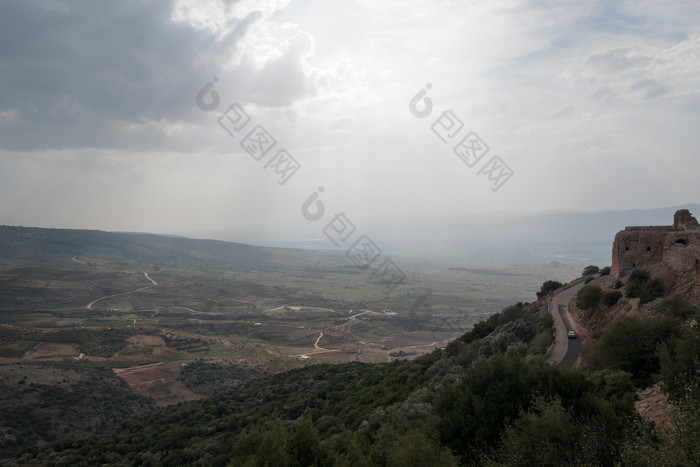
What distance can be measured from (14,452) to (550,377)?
3469 centimetres

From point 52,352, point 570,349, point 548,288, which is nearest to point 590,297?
point 570,349

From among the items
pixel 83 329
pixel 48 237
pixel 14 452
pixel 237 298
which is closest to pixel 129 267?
pixel 48 237

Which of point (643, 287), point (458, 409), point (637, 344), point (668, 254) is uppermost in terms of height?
point (458, 409)

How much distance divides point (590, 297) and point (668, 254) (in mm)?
4322

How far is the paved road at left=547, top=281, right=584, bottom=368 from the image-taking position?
1698cm

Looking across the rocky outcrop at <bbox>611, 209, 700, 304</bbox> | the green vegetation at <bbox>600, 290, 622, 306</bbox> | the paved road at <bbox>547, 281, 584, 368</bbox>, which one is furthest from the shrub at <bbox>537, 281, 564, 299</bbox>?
the green vegetation at <bbox>600, 290, 622, 306</bbox>

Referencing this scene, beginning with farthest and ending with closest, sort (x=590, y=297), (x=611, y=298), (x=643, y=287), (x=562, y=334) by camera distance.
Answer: (x=590, y=297) → (x=562, y=334) → (x=611, y=298) → (x=643, y=287)

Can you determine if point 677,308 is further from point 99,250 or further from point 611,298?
point 99,250

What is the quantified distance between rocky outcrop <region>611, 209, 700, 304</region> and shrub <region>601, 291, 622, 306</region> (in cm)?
190

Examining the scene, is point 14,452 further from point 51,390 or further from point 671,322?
point 671,322

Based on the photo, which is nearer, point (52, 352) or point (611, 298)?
point (611, 298)

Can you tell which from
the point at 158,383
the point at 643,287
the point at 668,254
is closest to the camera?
the point at 643,287

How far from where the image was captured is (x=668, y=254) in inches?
717

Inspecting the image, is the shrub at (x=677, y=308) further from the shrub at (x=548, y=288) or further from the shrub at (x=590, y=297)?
the shrub at (x=548, y=288)
